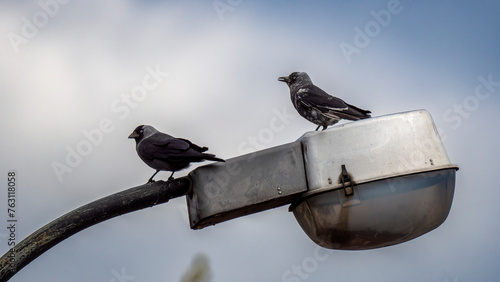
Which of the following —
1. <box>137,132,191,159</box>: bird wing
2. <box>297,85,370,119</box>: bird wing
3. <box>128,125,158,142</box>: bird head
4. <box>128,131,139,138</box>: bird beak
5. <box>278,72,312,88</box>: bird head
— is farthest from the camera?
<box>278,72,312,88</box>: bird head

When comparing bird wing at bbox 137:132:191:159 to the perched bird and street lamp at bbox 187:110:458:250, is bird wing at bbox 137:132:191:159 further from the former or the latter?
street lamp at bbox 187:110:458:250

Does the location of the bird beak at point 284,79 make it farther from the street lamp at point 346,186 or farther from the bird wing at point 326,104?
the street lamp at point 346,186

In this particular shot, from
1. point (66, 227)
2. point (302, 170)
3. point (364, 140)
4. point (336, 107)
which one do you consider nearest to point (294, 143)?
point (302, 170)

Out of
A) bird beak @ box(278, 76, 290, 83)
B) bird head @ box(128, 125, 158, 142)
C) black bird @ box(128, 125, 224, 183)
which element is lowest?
black bird @ box(128, 125, 224, 183)

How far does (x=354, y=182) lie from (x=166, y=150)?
249 cm

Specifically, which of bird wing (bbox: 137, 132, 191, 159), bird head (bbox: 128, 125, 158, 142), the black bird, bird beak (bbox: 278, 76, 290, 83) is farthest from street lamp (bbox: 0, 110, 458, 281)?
bird beak (bbox: 278, 76, 290, 83)

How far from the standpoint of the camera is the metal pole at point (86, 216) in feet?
9.48

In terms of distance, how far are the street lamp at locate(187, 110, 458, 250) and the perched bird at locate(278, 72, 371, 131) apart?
2.35m

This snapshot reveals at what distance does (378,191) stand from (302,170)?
16.4 inches

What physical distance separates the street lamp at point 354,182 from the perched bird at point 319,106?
7.70 ft

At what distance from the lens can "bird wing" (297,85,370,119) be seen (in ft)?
19.7

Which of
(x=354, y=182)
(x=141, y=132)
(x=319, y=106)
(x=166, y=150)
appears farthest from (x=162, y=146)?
(x=354, y=182)

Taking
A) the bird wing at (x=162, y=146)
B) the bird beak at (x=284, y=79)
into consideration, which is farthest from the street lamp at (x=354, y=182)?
the bird beak at (x=284, y=79)

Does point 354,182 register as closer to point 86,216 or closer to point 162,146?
point 86,216
